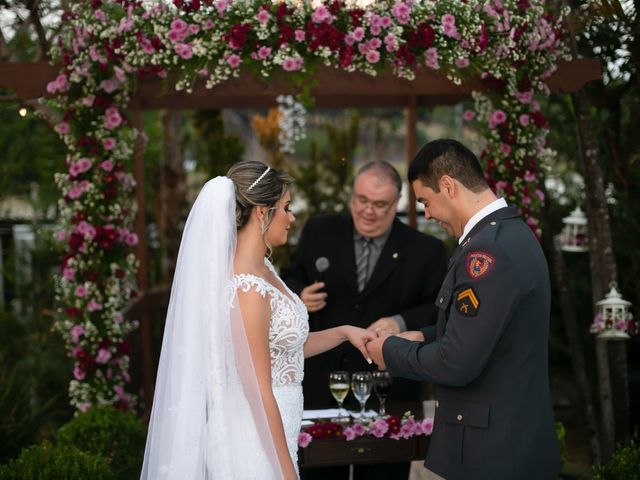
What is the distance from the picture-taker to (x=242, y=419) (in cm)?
326

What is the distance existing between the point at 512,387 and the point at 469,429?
0.73ft

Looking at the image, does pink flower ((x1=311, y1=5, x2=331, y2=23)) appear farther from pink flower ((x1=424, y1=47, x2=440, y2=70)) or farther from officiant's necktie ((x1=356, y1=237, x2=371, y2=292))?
officiant's necktie ((x1=356, y1=237, x2=371, y2=292))

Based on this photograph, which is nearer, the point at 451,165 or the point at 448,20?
the point at 451,165

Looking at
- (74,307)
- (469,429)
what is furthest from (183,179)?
(469,429)

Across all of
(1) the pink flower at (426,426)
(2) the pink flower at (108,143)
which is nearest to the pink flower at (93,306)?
(2) the pink flower at (108,143)

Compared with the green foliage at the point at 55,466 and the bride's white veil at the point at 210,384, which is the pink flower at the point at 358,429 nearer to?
the bride's white veil at the point at 210,384

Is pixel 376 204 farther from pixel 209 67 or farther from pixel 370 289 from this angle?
pixel 209 67

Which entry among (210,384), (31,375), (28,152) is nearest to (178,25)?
(210,384)

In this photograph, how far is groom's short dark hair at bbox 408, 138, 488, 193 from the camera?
334cm

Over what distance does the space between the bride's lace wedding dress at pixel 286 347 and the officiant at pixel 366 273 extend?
1.22 meters

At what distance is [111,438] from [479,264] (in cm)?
273

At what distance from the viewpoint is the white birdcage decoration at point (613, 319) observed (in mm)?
5164

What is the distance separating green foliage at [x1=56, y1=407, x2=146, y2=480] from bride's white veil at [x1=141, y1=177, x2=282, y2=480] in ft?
6.00

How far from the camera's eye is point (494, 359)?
3.24m
